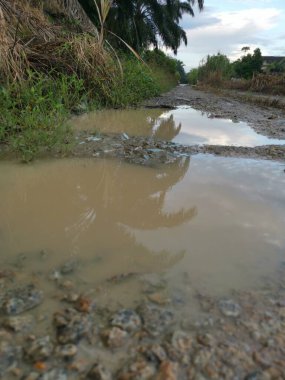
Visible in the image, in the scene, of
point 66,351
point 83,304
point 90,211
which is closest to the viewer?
point 66,351

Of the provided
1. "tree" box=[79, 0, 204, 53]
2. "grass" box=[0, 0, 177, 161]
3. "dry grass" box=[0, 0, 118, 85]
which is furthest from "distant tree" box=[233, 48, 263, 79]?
"dry grass" box=[0, 0, 118, 85]

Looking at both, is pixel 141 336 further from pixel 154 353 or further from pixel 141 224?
pixel 141 224

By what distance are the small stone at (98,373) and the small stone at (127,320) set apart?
0.20 meters

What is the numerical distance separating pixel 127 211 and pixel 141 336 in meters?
1.27

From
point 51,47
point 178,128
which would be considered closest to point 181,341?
point 178,128

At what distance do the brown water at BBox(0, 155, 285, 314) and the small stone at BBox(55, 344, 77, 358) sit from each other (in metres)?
0.31

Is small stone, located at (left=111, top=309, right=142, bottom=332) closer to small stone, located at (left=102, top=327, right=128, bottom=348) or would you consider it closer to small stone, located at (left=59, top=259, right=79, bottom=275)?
small stone, located at (left=102, top=327, right=128, bottom=348)

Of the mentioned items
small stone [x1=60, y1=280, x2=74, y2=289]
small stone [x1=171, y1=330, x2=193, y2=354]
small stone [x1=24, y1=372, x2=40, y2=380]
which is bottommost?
small stone [x1=171, y1=330, x2=193, y2=354]

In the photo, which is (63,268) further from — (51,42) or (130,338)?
(51,42)

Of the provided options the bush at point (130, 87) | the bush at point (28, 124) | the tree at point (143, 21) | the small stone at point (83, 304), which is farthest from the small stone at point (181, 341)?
the tree at point (143, 21)

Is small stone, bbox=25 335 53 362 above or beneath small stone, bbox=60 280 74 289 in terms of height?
above

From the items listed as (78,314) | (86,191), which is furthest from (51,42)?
(78,314)

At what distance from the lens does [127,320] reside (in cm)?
137

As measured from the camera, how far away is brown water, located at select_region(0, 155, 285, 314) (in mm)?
1719
